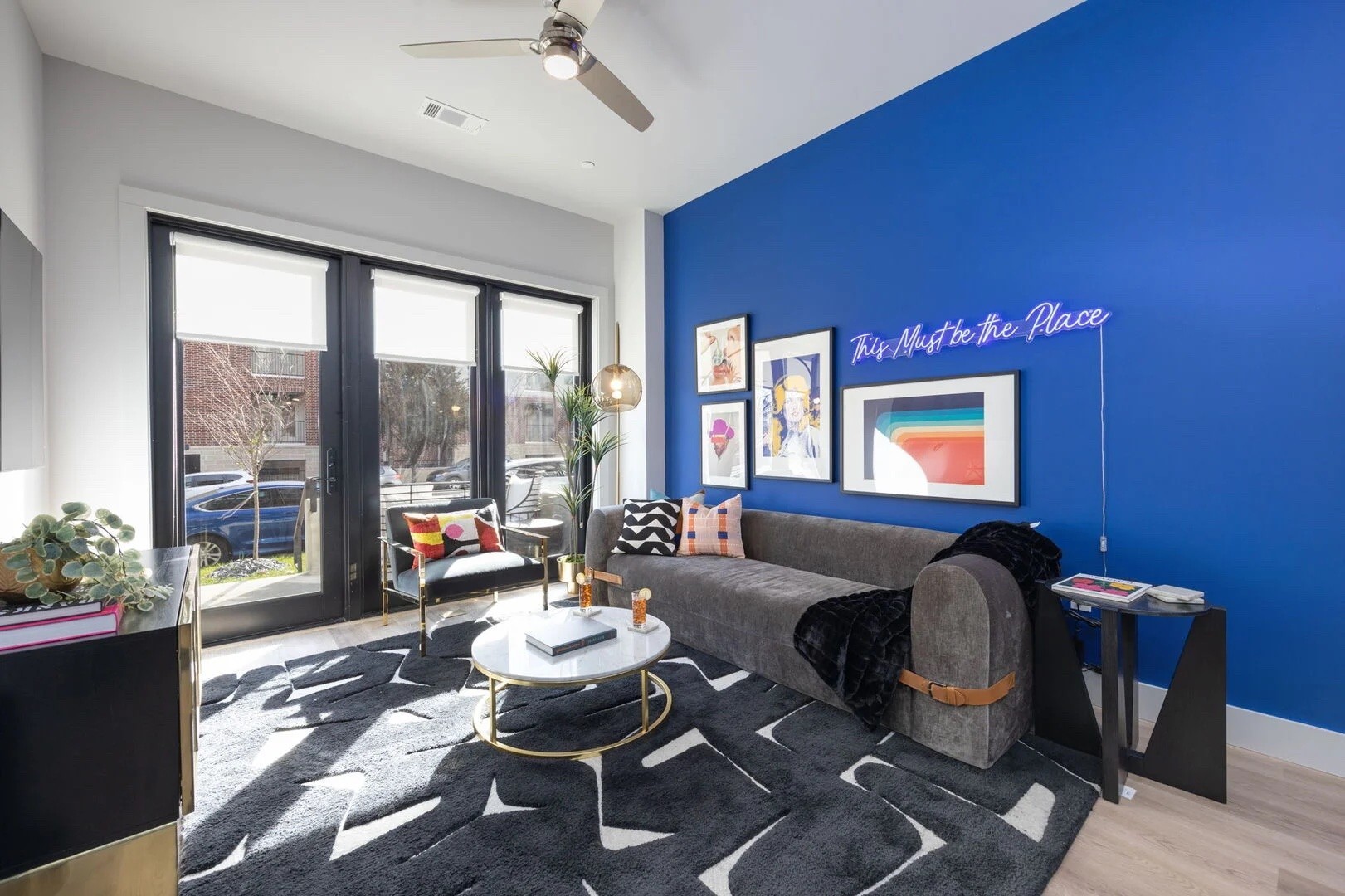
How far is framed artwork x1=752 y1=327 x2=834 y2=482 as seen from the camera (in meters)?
3.87

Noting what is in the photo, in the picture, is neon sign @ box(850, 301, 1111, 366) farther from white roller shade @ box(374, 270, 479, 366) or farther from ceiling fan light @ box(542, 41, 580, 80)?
white roller shade @ box(374, 270, 479, 366)

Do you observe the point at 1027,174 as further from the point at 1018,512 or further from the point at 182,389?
the point at 182,389

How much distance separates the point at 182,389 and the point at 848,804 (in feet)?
13.9

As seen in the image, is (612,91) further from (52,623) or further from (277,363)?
(277,363)

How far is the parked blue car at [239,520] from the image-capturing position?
3.56m

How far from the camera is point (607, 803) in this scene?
197cm

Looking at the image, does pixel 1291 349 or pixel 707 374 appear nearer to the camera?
pixel 1291 349

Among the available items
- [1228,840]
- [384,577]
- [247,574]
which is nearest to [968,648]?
[1228,840]

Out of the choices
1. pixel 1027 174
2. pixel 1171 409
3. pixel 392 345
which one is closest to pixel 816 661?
pixel 1171 409

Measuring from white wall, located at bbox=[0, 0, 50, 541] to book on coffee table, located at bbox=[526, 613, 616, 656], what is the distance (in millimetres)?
2256

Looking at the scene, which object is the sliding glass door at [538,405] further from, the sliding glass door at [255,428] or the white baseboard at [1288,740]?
the white baseboard at [1288,740]

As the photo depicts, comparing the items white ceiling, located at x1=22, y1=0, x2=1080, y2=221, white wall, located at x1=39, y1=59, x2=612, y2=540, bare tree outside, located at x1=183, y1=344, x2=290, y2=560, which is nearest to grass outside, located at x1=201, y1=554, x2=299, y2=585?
bare tree outside, located at x1=183, y1=344, x2=290, y2=560

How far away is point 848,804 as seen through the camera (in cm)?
196

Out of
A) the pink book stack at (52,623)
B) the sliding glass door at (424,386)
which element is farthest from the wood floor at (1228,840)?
the sliding glass door at (424,386)
